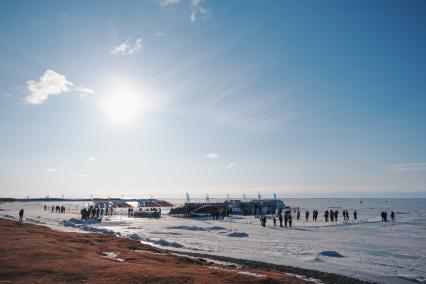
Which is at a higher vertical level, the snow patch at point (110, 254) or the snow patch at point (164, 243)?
the snow patch at point (110, 254)

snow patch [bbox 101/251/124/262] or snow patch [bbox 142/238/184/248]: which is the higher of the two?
snow patch [bbox 101/251/124/262]

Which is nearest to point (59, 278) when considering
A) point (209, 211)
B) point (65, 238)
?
point (65, 238)

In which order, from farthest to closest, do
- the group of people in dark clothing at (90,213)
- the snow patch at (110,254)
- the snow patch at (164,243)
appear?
the group of people in dark clothing at (90,213) → the snow patch at (164,243) → the snow patch at (110,254)

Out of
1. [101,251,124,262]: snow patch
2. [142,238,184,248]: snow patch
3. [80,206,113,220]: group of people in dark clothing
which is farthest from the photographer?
[80,206,113,220]: group of people in dark clothing

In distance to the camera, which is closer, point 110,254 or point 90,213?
point 110,254

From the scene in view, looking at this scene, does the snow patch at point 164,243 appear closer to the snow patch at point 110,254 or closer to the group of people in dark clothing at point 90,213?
the snow patch at point 110,254

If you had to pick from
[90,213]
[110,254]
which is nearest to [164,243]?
[110,254]

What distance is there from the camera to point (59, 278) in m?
11.5

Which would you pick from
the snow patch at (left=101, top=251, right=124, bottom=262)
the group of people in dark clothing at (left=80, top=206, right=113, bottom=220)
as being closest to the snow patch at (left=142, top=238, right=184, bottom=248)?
the snow patch at (left=101, top=251, right=124, bottom=262)

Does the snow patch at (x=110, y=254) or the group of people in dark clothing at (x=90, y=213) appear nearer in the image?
the snow patch at (x=110, y=254)

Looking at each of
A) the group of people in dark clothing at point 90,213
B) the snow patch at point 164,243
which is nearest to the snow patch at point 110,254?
the snow patch at point 164,243

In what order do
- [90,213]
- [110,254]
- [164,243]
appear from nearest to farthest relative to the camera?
[110,254] < [164,243] < [90,213]

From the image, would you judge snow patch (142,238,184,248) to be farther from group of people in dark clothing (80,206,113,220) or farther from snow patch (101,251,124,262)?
group of people in dark clothing (80,206,113,220)

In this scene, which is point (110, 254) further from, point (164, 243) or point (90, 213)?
point (90, 213)
